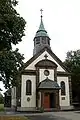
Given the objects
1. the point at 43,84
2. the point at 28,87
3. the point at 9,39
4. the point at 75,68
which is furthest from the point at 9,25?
the point at 75,68

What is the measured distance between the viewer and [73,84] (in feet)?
159

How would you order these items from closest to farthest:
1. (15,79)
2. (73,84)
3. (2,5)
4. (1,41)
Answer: (2,5), (1,41), (15,79), (73,84)

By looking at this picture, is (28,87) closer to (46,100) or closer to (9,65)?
(46,100)

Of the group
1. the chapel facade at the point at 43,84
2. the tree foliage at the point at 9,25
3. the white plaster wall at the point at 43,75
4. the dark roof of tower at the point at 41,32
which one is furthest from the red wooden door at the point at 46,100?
the tree foliage at the point at 9,25

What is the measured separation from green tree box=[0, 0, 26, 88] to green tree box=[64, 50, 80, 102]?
26.0 m

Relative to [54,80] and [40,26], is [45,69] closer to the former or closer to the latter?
[54,80]

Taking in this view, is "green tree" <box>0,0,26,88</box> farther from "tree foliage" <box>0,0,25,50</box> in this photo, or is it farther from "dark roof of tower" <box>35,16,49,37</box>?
"dark roof of tower" <box>35,16,49,37</box>

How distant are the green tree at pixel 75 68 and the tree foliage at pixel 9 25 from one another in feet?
87.4

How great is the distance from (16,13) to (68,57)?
104 feet

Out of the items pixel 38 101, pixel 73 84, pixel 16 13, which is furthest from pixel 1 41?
pixel 73 84

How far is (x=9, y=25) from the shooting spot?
70.7ft

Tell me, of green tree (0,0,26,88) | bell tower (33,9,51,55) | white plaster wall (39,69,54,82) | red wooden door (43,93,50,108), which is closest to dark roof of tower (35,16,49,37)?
bell tower (33,9,51,55)

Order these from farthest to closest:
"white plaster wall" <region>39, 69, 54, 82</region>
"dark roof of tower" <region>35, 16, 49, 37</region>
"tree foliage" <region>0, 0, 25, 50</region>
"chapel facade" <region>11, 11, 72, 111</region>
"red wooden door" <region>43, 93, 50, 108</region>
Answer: "dark roof of tower" <region>35, 16, 49, 37</region>
"white plaster wall" <region>39, 69, 54, 82</region>
"red wooden door" <region>43, 93, 50, 108</region>
"chapel facade" <region>11, 11, 72, 111</region>
"tree foliage" <region>0, 0, 25, 50</region>

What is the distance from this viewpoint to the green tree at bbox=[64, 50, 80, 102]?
47.8 metres
